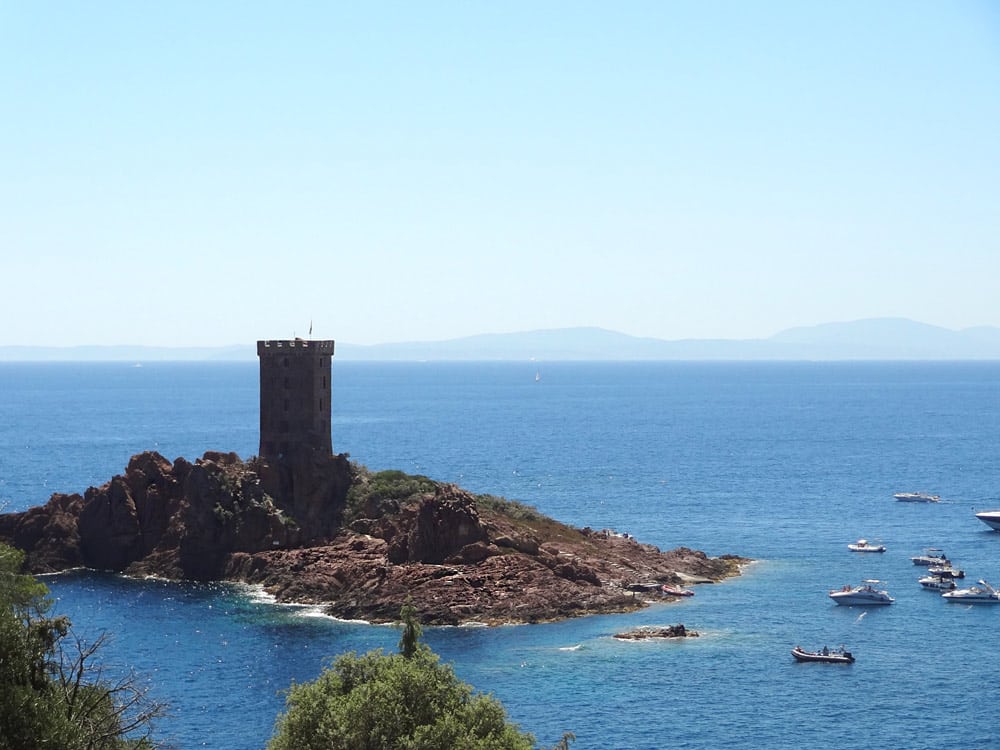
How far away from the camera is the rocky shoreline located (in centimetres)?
7962

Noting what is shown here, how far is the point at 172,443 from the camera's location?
183625mm

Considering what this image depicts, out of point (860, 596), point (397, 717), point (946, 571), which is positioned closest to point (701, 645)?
point (860, 596)

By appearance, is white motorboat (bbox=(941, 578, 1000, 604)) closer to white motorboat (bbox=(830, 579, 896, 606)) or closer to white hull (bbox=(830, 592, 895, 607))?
white motorboat (bbox=(830, 579, 896, 606))

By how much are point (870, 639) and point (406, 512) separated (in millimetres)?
29613

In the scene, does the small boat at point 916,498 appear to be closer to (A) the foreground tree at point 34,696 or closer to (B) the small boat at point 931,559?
(B) the small boat at point 931,559

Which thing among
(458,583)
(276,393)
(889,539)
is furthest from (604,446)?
(458,583)

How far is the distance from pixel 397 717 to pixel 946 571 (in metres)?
61.2

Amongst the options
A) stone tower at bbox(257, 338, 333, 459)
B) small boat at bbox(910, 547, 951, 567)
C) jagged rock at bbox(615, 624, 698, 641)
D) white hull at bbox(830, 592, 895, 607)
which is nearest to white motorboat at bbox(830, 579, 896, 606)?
white hull at bbox(830, 592, 895, 607)

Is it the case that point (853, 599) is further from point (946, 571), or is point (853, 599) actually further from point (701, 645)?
point (701, 645)

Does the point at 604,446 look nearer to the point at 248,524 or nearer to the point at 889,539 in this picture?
the point at 889,539

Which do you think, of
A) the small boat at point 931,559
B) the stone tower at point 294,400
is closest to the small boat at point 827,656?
the small boat at point 931,559

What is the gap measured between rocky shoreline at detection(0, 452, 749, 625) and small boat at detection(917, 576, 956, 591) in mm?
11963

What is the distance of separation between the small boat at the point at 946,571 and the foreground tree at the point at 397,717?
5714 cm

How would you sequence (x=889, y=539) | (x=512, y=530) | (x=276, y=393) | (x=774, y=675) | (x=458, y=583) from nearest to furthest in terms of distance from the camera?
(x=774, y=675), (x=458, y=583), (x=512, y=530), (x=276, y=393), (x=889, y=539)
